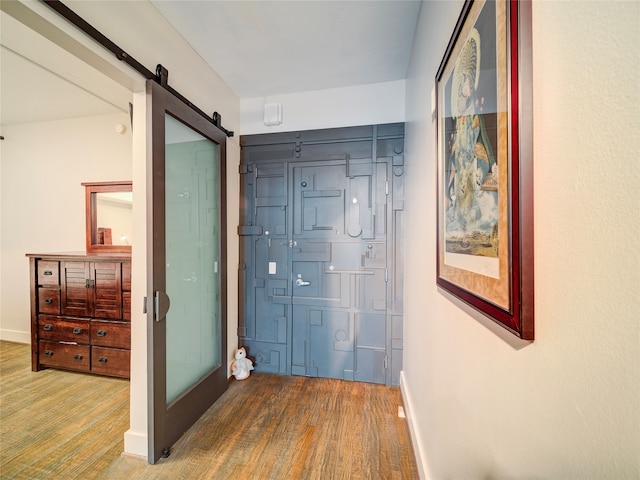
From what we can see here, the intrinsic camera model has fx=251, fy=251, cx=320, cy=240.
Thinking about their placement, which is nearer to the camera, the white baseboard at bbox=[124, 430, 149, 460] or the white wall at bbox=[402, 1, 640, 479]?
the white wall at bbox=[402, 1, 640, 479]

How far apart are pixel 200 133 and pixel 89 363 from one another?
97.3 inches

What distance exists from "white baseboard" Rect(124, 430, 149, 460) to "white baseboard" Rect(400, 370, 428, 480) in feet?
5.28

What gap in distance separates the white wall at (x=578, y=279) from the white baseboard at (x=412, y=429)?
31.6 inches

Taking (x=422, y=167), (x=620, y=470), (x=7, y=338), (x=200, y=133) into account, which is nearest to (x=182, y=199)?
(x=200, y=133)

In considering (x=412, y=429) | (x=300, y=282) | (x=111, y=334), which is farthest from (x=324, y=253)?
(x=111, y=334)

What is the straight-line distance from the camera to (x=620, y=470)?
0.32 meters

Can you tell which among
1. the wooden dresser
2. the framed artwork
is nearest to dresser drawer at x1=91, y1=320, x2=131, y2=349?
the wooden dresser

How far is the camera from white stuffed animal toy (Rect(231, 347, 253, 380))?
7.93ft

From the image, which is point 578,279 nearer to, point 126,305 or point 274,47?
point 274,47

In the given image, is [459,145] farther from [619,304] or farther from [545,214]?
[619,304]

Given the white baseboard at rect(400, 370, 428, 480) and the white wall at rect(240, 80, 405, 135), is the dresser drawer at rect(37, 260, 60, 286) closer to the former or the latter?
the white wall at rect(240, 80, 405, 135)

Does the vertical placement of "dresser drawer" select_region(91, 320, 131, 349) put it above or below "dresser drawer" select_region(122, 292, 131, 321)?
below

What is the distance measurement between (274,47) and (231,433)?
284 centimetres

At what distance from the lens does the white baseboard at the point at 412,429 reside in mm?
1335
